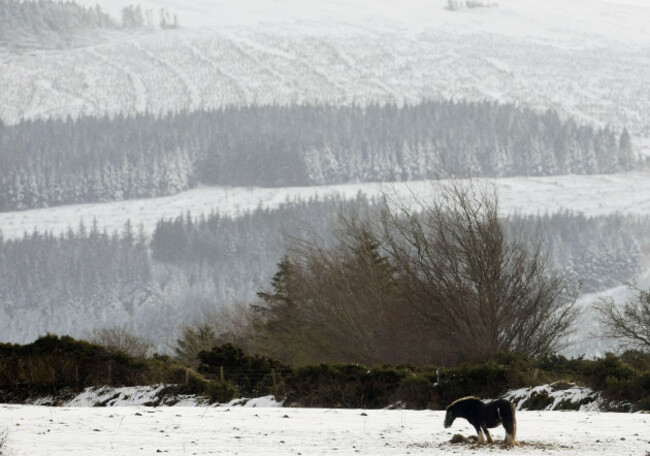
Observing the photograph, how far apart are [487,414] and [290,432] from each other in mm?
3613

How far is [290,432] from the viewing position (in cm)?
2014

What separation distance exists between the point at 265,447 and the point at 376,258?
29.7 meters

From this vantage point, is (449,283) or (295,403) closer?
(295,403)

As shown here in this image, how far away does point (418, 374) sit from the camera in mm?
28938

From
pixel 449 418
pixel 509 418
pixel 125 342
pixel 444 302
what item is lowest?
pixel 125 342

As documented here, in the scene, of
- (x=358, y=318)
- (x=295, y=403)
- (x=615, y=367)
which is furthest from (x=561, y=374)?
(x=358, y=318)

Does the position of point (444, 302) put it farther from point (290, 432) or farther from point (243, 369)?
point (290, 432)

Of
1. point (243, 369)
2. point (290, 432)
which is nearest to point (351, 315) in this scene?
point (243, 369)

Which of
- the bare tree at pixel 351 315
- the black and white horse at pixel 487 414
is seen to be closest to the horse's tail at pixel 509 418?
the black and white horse at pixel 487 414

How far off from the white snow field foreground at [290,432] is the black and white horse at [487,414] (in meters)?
0.27

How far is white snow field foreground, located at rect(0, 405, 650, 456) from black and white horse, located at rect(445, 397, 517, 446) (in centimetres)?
27

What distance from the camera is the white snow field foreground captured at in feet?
58.9

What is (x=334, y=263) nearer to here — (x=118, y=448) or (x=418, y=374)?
(x=418, y=374)

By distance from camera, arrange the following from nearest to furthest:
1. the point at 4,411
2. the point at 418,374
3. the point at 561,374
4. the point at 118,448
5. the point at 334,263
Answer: the point at 118,448
the point at 4,411
the point at 418,374
the point at 561,374
the point at 334,263
